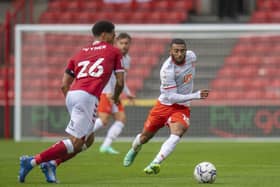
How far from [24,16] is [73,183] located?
14860 mm

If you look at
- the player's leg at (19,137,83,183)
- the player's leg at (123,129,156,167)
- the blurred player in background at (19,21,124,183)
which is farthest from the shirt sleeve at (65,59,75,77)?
the player's leg at (123,129,156,167)

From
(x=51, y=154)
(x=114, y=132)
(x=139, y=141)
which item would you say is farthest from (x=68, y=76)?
(x=114, y=132)

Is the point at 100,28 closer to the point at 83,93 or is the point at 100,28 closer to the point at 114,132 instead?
the point at 83,93

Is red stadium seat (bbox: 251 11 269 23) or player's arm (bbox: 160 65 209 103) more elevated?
player's arm (bbox: 160 65 209 103)

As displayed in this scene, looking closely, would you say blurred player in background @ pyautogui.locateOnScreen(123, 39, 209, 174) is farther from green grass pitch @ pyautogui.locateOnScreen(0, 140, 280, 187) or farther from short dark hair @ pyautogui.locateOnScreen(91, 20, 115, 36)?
short dark hair @ pyautogui.locateOnScreen(91, 20, 115, 36)

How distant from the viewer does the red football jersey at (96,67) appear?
10859mm

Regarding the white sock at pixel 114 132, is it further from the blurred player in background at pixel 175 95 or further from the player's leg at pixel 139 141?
the blurred player in background at pixel 175 95

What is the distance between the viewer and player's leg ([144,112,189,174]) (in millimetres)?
11773

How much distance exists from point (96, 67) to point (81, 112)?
0.57 m

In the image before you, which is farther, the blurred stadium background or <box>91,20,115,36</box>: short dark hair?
the blurred stadium background

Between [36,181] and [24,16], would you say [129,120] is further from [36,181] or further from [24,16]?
[36,181]

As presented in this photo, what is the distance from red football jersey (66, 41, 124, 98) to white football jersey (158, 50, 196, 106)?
1.52 metres

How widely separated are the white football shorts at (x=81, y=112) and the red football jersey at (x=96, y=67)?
84mm

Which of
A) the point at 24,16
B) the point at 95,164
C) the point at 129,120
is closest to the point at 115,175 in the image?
the point at 95,164
